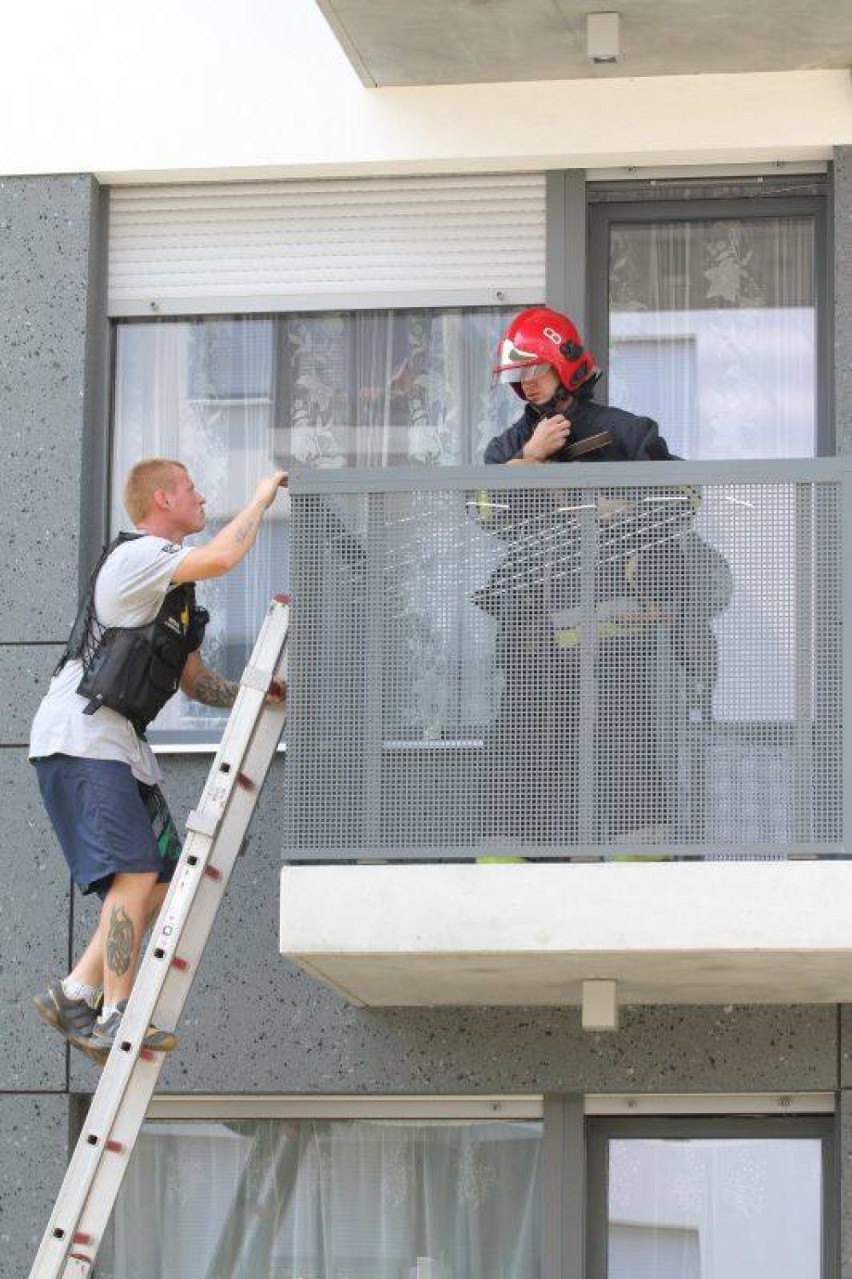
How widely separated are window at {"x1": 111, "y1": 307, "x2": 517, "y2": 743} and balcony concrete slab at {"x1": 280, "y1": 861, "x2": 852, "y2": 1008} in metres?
2.10

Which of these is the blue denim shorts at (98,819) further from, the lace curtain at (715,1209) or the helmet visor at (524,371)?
the lace curtain at (715,1209)

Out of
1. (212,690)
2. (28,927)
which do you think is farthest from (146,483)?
(28,927)

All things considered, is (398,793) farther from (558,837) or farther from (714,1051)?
(714,1051)

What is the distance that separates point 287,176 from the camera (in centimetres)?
1090

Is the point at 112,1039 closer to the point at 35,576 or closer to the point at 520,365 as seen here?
the point at 35,576

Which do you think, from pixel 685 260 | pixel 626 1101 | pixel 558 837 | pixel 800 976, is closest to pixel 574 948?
pixel 558 837

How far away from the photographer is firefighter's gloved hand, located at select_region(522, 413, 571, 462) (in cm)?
950

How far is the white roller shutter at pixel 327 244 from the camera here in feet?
35.5

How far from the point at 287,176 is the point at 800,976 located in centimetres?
370

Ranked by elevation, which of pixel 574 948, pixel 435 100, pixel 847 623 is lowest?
pixel 574 948

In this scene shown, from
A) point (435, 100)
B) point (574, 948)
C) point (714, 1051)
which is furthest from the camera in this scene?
point (435, 100)

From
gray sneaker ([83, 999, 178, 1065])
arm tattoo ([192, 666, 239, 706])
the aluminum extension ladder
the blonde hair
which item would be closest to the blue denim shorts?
the aluminum extension ladder

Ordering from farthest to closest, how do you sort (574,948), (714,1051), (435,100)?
(435,100), (714,1051), (574,948)

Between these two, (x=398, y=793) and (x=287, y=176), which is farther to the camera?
(x=287, y=176)
